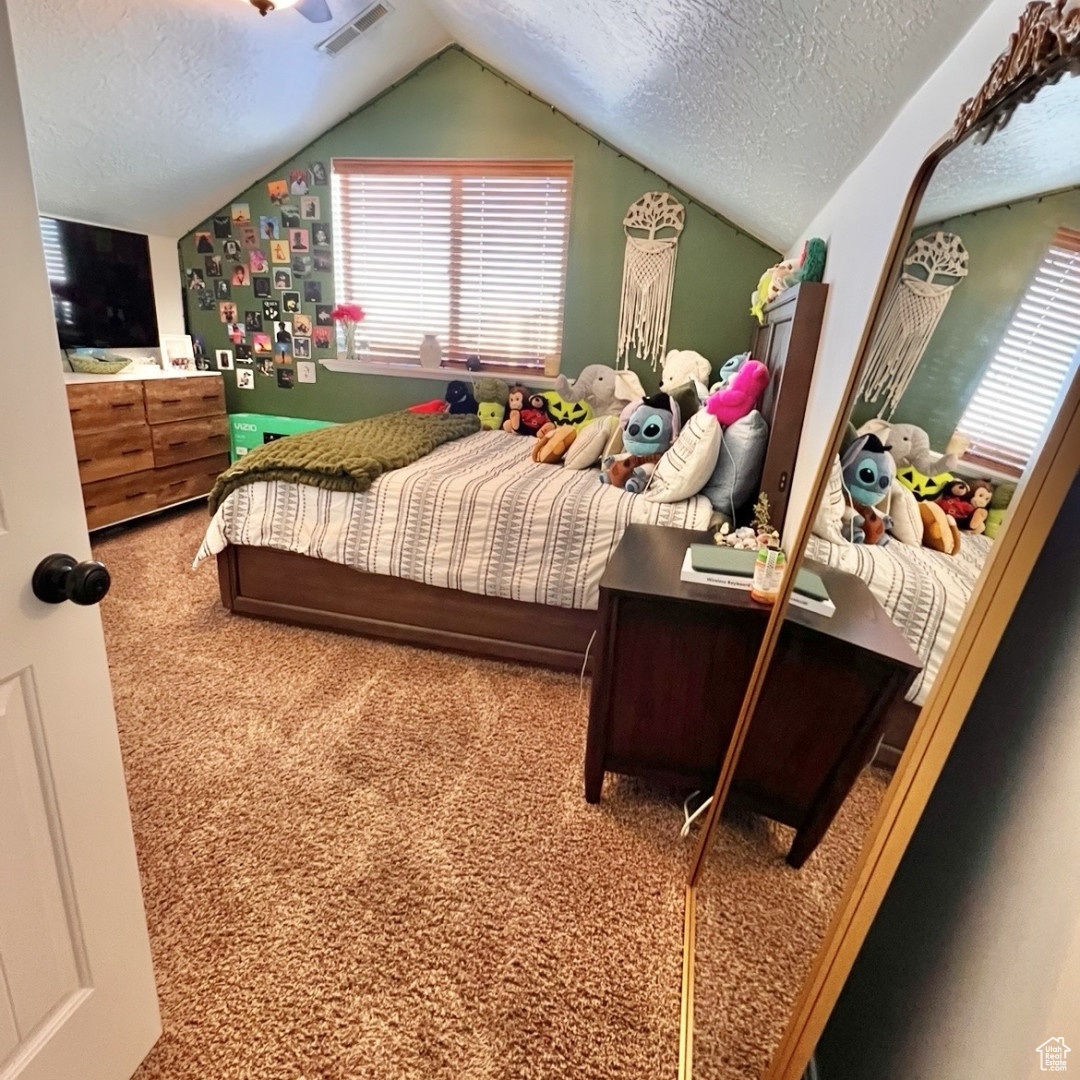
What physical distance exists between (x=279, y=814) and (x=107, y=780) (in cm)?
77

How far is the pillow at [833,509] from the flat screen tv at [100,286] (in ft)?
12.0

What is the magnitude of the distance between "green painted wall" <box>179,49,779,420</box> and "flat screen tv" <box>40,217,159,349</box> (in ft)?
2.79

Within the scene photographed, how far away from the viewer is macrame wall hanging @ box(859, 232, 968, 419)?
77cm

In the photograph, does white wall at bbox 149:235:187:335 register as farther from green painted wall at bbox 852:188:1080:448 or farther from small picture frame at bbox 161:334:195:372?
green painted wall at bbox 852:188:1080:448

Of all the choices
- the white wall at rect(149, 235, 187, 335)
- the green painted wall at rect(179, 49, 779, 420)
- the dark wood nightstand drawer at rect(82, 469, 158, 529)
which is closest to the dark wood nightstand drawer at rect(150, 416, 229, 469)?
the dark wood nightstand drawer at rect(82, 469, 158, 529)

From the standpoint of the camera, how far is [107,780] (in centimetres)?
91

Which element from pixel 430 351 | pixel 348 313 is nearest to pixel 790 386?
pixel 430 351

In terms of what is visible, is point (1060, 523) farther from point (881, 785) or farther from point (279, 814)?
point (279, 814)

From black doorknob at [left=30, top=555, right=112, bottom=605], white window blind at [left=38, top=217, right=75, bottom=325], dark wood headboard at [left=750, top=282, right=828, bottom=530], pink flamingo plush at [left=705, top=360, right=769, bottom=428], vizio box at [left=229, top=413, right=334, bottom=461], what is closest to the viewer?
black doorknob at [left=30, top=555, right=112, bottom=605]

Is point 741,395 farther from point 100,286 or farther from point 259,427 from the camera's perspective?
point 100,286

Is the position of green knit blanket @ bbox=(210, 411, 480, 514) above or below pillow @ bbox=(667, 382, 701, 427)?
below

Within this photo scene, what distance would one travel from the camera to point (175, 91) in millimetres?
2756

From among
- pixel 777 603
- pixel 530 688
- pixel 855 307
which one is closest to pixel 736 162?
pixel 855 307

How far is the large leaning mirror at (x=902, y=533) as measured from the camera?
22.2 inches
